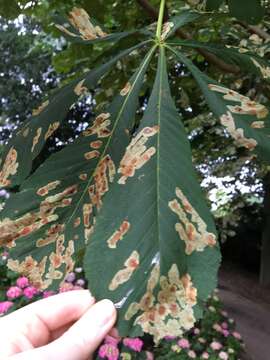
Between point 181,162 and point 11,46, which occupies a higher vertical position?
point 11,46

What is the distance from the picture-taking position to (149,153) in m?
0.73

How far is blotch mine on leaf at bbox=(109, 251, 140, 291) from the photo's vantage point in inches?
25.2

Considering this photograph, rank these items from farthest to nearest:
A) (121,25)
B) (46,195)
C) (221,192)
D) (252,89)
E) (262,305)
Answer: (262,305)
(221,192)
(252,89)
(121,25)
(46,195)

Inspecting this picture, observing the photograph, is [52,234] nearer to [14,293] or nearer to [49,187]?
[49,187]

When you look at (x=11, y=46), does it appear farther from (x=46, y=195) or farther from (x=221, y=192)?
(x=46, y=195)

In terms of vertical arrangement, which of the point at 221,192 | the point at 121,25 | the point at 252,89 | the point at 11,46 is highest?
the point at 11,46

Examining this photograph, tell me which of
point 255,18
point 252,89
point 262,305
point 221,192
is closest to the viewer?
point 255,18

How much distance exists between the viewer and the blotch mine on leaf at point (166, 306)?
622mm

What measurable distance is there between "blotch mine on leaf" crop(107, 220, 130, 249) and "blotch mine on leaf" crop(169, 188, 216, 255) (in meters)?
0.06

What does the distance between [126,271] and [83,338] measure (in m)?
0.16

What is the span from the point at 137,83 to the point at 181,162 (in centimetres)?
21

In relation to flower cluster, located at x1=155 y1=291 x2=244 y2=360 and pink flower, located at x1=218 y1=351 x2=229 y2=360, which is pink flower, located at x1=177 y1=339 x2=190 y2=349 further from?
pink flower, located at x1=218 y1=351 x2=229 y2=360

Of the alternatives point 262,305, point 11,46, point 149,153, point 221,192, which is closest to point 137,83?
point 149,153

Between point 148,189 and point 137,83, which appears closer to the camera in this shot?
point 148,189
